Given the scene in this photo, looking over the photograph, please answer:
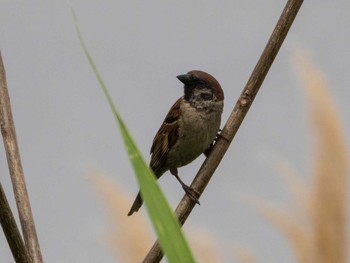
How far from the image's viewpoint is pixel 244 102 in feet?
4.55

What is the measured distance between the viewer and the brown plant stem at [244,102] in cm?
129

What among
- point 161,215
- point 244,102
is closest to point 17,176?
point 244,102

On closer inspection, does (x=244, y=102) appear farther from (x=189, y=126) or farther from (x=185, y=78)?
(x=189, y=126)

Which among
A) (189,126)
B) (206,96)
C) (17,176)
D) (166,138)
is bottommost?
(166,138)

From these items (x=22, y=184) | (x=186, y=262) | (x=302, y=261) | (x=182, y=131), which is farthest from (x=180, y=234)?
(x=182, y=131)

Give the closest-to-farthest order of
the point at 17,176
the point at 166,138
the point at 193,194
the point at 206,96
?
the point at 17,176 < the point at 193,194 < the point at 206,96 < the point at 166,138

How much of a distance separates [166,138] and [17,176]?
6.38 ft

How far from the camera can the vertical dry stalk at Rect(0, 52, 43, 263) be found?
43.8 inches

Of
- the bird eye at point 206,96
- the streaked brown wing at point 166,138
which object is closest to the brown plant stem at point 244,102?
the bird eye at point 206,96

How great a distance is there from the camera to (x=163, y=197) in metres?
0.63

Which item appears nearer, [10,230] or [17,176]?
[10,230]

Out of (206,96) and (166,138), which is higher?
(206,96)

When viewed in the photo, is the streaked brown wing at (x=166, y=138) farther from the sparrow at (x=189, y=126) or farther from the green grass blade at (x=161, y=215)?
the green grass blade at (x=161, y=215)

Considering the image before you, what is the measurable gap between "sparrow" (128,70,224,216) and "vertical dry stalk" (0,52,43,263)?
4.60ft
